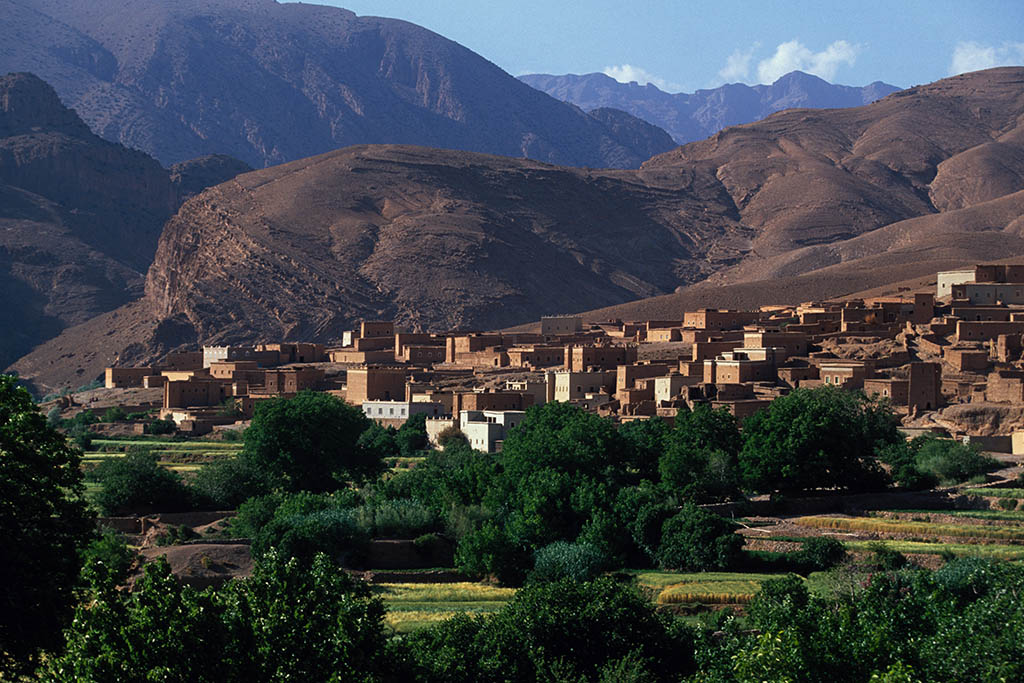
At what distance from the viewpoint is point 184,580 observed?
1318 inches

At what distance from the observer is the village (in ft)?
174

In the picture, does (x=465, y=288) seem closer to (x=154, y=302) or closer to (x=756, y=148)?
(x=154, y=302)

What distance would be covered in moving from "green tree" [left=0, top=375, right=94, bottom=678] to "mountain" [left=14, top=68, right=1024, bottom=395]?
86.1m

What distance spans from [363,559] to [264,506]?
4.60m

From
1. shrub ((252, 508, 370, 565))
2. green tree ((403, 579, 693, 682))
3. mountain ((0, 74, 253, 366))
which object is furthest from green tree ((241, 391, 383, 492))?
mountain ((0, 74, 253, 366))

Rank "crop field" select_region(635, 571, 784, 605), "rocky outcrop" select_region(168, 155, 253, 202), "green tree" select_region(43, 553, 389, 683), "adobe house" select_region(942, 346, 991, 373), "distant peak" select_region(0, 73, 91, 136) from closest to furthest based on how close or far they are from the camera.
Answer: "green tree" select_region(43, 553, 389, 683)
"crop field" select_region(635, 571, 784, 605)
"adobe house" select_region(942, 346, 991, 373)
"distant peak" select_region(0, 73, 91, 136)
"rocky outcrop" select_region(168, 155, 253, 202)

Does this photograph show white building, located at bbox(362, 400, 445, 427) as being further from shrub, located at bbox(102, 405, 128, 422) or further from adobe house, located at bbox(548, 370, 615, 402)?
shrub, located at bbox(102, 405, 128, 422)

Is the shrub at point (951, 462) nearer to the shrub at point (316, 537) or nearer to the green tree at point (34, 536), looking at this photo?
the shrub at point (316, 537)

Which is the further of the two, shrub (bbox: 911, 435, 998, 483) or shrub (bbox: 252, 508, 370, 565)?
shrub (bbox: 911, 435, 998, 483)

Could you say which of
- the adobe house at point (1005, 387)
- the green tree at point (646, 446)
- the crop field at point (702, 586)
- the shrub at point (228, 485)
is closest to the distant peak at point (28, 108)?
the shrub at point (228, 485)

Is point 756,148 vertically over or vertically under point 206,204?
over

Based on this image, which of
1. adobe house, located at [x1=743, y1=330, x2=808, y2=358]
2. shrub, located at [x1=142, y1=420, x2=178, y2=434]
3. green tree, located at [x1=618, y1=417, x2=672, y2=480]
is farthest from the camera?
shrub, located at [x1=142, y1=420, x2=178, y2=434]

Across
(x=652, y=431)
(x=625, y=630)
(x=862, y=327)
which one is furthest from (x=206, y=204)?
(x=625, y=630)

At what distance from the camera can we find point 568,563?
3481cm
